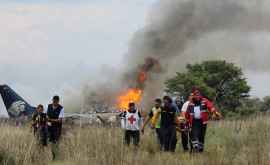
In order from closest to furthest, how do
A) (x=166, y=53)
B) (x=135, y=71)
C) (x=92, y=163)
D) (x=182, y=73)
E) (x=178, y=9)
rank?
1. (x=92, y=163)
2. (x=178, y=9)
3. (x=166, y=53)
4. (x=135, y=71)
5. (x=182, y=73)

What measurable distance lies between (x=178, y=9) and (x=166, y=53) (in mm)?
5448

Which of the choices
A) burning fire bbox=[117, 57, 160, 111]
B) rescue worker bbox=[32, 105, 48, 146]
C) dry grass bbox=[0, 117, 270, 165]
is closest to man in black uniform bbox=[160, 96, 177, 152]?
dry grass bbox=[0, 117, 270, 165]

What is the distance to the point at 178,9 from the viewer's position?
35.8 metres

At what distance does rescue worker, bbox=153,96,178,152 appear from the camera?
1448 centimetres

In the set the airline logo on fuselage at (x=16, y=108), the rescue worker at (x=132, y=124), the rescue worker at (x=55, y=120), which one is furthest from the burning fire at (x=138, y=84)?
the rescue worker at (x=55, y=120)

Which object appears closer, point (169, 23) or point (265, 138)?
point (265, 138)

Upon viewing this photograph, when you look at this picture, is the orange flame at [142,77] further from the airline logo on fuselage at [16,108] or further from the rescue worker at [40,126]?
the rescue worker at [40,126]

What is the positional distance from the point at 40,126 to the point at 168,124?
128 inches

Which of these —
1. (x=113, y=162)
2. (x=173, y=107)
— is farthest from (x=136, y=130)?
(x=113, y=162)

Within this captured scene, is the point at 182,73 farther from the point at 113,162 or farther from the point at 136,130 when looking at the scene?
the point at 113,162

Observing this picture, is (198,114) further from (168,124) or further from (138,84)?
(138,84)

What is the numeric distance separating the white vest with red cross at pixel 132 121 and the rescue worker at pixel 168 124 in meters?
0.80

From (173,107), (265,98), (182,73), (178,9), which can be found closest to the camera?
(173,107)

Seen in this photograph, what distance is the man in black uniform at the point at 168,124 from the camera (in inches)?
570
